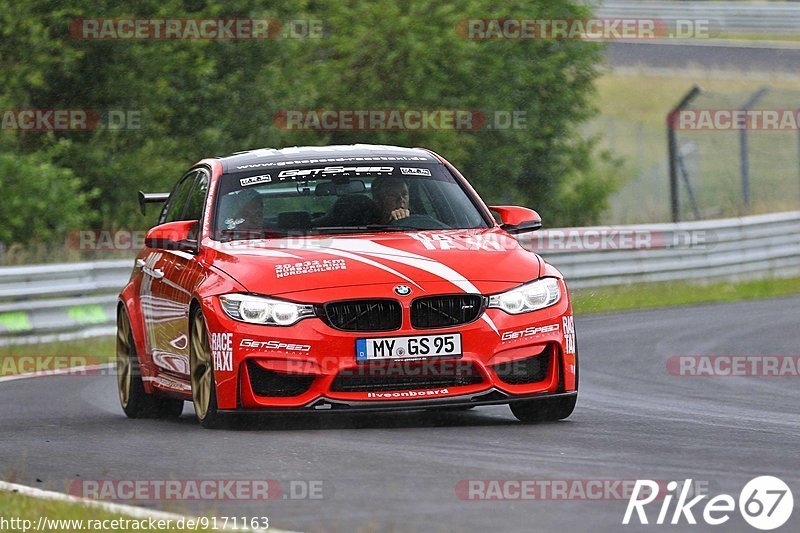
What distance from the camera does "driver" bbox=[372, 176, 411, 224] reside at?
978 centimetres

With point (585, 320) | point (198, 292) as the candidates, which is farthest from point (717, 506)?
point (585, 320)

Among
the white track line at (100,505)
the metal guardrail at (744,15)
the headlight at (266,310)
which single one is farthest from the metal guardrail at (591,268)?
the metal guardrail at (744,15)

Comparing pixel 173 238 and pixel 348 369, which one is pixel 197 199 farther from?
pixel 348 369

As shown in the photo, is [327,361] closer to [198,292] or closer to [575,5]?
[198,292]

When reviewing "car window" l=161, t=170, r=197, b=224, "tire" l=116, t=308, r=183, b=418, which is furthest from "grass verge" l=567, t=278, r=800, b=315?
"tire" l=116, t=308, r=183, b=418

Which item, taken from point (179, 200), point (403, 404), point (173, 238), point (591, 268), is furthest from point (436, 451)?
point (591, 268)

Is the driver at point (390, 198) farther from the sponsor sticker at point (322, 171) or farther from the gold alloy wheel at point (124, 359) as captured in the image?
the gold alloy wheel at point (124, 359)

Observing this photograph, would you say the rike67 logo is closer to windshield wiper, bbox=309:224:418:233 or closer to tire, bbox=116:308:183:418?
windshield wiper, bbox=309:224:418:233

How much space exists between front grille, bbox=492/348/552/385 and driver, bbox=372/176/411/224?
4.46 ft

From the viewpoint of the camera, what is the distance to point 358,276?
8695 millimetres

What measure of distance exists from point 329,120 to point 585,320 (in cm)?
1350

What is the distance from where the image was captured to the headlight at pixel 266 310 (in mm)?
8594

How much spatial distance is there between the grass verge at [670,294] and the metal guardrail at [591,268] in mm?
158

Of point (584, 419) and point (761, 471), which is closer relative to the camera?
point (761, 471)
